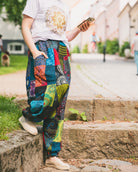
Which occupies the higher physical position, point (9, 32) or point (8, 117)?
point (9, 32)

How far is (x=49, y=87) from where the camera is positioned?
114 inches

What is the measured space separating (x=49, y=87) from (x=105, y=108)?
5.71 ft

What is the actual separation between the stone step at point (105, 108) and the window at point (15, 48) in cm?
3335

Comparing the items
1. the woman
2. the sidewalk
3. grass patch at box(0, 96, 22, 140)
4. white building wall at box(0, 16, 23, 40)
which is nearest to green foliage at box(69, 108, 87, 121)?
the sidewalk

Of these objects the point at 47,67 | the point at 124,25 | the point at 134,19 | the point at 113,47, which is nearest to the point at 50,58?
the point at 47,67

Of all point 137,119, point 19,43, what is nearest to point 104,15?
point 19,43

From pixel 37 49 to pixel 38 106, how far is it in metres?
0.53

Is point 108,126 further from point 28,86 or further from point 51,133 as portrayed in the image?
point 28,86

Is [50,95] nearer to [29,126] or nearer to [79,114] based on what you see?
[29,126]

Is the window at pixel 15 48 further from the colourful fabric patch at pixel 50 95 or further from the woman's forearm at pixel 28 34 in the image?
the colourful fabric patch at pixel 50 95

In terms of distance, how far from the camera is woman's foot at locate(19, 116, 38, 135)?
10.1 feet

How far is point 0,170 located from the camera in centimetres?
242

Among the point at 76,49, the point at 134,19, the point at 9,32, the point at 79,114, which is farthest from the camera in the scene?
the point at 76,49

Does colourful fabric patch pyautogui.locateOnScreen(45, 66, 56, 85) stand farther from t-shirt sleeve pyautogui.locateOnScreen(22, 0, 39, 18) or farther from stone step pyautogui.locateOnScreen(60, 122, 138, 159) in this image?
stone step pyautogui.locateOnScreen(60, 122, 138, 159)
